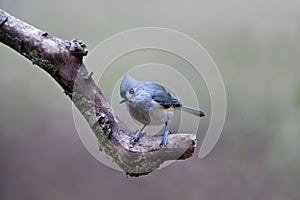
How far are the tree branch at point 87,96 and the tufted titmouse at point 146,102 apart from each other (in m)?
0.03

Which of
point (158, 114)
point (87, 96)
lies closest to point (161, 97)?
point (158, 114)

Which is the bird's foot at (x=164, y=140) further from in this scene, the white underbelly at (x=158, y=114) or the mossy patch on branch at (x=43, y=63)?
the mossy patch on branch at (x=43, y=63)

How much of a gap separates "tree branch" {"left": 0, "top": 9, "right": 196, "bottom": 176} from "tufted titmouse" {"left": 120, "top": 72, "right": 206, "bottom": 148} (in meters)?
0.03

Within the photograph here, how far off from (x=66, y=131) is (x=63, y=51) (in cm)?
83

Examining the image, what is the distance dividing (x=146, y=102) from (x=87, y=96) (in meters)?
0.15

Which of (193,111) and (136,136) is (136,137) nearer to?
(136,136)

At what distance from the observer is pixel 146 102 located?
3.14 ft

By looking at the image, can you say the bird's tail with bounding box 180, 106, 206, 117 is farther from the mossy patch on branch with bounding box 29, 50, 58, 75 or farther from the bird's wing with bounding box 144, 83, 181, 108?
the mossy patch on branch with bounding box 29, 50, 58, 75

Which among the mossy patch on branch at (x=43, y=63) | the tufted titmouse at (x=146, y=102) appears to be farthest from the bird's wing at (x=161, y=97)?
the mossy patch on branch at (x=43, y=63)

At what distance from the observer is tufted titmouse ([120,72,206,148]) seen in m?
0.94

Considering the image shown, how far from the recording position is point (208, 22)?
1675mm

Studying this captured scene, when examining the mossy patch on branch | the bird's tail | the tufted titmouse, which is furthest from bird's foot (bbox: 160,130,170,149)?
the mossy patch on branch

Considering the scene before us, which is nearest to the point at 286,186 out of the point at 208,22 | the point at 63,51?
the point at 208,22

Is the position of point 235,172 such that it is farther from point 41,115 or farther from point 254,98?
point 41,115
